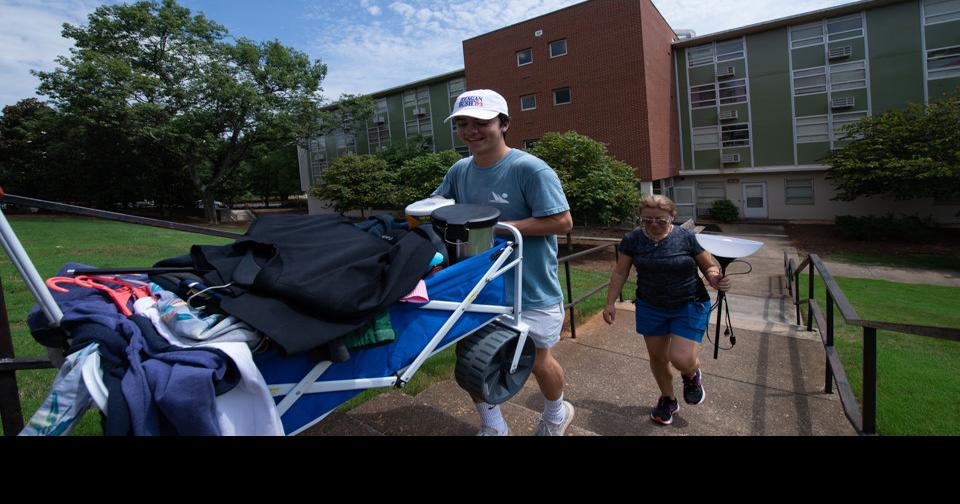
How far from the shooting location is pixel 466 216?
6.66 ft

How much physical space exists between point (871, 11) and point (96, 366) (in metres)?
31.7

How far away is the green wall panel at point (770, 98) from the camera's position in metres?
25.2

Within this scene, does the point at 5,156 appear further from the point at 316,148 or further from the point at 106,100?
the point at 316,148

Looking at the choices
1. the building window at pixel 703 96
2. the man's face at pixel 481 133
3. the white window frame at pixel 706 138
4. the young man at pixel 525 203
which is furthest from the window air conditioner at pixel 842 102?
the man's face at pixel 481 133

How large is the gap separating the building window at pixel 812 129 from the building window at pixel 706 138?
12.6ft

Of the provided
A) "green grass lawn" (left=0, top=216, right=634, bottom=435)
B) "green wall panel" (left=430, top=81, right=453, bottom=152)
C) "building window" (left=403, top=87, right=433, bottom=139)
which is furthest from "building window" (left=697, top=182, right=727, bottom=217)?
"green grass lawn" (left=0, top=216, right=634, bottom=435)

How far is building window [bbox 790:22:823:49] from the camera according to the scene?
24203 mm

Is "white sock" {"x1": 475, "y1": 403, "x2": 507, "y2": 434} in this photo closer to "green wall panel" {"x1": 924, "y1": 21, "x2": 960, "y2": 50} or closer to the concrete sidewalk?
the concrete sidewalk

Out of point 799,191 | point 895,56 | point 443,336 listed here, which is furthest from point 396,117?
point 443,336

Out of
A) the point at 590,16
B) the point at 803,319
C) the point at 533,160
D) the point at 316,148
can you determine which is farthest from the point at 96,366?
the point at 316,148

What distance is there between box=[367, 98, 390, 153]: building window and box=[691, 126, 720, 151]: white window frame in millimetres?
21052

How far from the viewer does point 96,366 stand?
1.17 m

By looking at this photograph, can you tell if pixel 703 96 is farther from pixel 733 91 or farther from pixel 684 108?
pixel 733 91
